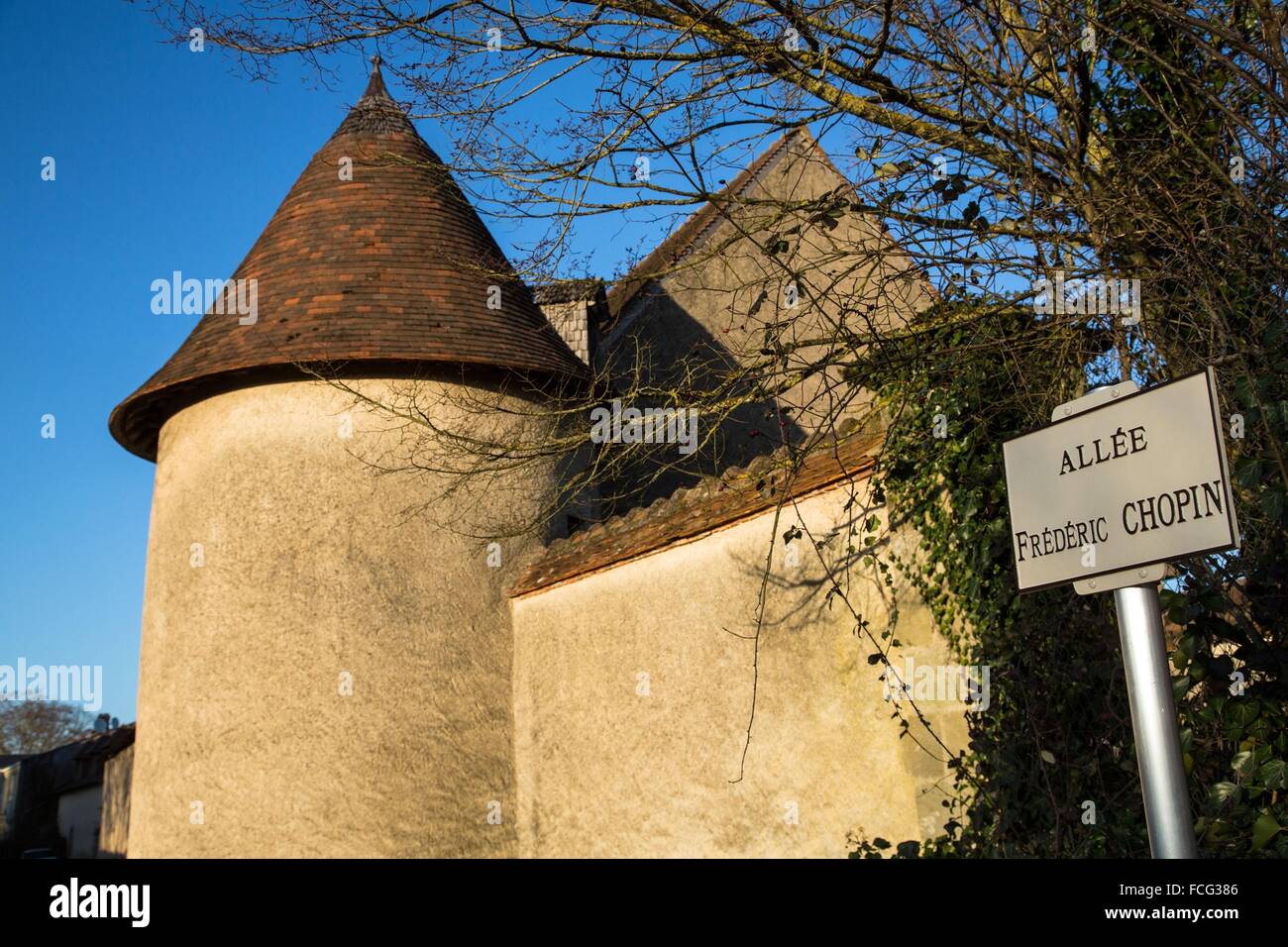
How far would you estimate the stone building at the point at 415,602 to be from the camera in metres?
7.94

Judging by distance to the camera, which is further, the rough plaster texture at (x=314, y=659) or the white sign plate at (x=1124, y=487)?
the rough plaster texture at (x=314, y=659)

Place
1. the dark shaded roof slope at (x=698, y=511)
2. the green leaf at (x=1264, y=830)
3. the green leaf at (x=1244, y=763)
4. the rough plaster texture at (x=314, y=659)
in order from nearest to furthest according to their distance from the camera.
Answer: the green leaf at (x=1264, y=830)
the green leaf at (x=1244, y=763)
the dark shaded roof slope at (x=698, y=511)
the rough plaster texture at (x=314, y=659)

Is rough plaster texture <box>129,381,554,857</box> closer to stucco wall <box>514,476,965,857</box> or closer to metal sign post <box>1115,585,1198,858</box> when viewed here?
stucco wall <box>514,476,965,857</box>

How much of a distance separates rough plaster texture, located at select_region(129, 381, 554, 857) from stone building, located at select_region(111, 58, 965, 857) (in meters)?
0.02

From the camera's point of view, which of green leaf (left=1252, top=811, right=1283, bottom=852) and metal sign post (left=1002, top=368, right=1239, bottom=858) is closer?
metal sign post (left=1002, top=368, right=1239, bottom=858)

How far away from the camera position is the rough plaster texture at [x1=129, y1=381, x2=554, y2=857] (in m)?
9.16

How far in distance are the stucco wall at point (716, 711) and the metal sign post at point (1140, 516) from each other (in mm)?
4420

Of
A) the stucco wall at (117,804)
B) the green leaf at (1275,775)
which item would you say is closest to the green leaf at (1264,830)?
the green leaf at (1275,775)

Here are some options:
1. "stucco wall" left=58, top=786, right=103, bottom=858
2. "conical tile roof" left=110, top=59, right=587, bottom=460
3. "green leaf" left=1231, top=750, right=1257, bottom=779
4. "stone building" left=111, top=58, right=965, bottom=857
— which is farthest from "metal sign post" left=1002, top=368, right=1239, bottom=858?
"stucco wall" left=58, top=786, right=103, bottom=858

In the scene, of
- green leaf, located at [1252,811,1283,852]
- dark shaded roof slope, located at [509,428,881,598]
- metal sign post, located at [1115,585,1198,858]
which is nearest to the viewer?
metal sign post, located at [1115,585,1198,858]

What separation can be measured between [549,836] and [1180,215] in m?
6.83

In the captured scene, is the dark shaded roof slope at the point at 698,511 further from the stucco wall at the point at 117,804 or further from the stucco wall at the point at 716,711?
the stucco wall at the point at 117,804

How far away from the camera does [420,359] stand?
9812 mm
